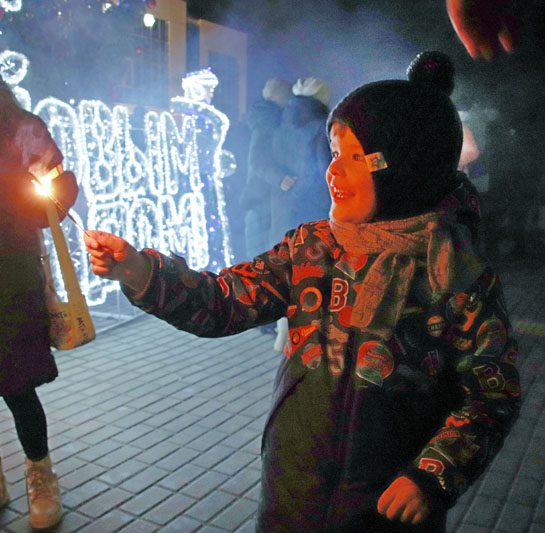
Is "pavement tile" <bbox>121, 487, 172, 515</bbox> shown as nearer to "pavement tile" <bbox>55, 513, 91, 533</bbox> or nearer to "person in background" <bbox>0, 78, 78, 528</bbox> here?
"pavement tile" <bbox>55, 513, 91, 533</bbox>

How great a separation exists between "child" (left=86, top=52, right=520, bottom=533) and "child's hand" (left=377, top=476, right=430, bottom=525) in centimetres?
2

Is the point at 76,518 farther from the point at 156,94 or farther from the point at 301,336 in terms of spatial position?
the point at 156,94

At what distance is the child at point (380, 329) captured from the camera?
4.84ft

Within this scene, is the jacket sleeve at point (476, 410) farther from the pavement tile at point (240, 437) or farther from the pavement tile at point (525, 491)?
the pavement tile at point (240, 437)

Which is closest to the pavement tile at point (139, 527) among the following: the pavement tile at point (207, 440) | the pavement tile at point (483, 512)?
the pavement tile at point (207, 440)

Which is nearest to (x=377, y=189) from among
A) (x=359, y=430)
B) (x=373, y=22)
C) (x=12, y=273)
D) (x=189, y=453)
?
(x=359, y=430)

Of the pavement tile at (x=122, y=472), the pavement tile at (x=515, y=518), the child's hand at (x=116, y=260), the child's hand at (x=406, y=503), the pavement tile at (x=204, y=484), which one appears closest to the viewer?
the child's hand at (x=406, y=503)

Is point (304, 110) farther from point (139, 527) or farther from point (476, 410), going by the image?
point (476, 410)

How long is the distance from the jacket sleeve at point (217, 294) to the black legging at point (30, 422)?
4.45 ft

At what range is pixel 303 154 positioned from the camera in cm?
499

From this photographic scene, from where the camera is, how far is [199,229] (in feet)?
24.5

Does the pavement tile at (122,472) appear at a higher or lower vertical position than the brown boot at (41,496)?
lower

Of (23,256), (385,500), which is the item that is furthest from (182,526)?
(385,500)

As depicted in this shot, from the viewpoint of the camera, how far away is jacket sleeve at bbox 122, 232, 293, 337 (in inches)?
61.6
